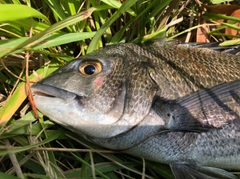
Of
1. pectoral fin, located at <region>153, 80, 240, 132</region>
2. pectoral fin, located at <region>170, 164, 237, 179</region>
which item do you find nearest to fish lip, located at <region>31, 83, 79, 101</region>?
pectoral fin, located at <region>153, 80, 240, 132</region>

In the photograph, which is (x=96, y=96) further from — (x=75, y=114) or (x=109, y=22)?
(x=109, y=22)

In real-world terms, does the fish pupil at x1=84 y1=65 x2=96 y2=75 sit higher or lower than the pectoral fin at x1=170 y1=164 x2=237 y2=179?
higher

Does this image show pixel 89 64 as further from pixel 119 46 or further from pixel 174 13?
pixel 174 13

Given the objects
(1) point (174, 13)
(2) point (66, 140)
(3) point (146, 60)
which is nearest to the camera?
(3) point (146, 60)

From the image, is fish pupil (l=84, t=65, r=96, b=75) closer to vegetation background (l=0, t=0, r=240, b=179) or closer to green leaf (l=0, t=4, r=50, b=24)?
vegetation background (l=0, t=0, r=240, b=179)

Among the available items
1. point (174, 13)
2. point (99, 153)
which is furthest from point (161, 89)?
point (174, 13)

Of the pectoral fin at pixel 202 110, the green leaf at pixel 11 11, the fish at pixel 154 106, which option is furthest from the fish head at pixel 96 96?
the green leaf at pixel 11 11

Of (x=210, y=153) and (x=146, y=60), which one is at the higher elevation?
(x=146, y=60)

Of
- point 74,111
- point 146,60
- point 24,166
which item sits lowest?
point 24,166
